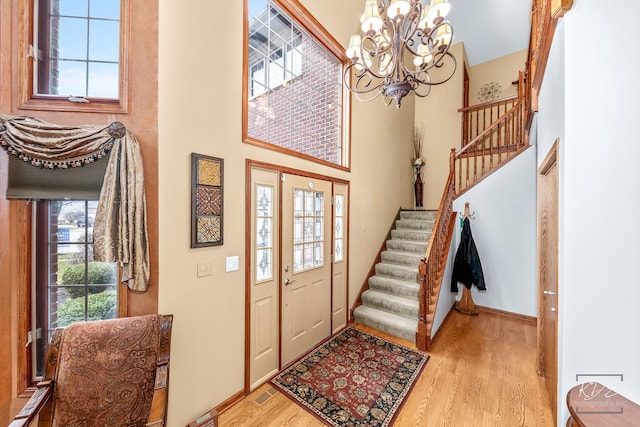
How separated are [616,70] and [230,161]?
2.41m

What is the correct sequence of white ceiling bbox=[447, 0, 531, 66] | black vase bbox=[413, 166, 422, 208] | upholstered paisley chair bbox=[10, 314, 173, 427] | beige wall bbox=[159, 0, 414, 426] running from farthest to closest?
black vase bbox=[413, 166, 422, 208], white ceiling bbox=[447, 0, 531, 66], beige wall bbox=[159, 0, 414, 426], upholstered paisley chair bbox=[10, 314, 173, 427]

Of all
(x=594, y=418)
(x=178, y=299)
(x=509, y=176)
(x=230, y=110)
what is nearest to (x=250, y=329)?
(x=178, y=299)

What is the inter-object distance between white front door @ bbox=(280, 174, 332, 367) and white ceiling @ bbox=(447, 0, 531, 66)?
13.0 feet

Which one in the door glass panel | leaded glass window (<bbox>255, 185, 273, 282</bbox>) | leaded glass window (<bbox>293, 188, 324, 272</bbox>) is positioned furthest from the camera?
the door glass panel

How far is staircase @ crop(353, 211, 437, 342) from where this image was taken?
3.26 m

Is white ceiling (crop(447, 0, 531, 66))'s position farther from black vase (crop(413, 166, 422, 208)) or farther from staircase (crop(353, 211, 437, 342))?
staircase (crop(353, 211, 437, 342))

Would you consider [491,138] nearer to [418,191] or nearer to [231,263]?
[418,191]

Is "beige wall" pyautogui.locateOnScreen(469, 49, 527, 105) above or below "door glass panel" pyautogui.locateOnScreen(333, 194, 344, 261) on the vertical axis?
above

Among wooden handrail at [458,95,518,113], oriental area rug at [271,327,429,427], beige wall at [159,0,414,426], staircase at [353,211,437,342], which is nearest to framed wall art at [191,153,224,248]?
beige wall at [159,0,414,426]

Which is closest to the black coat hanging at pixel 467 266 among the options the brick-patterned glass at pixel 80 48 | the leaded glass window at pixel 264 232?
the leaded glass window at pixel 264 232

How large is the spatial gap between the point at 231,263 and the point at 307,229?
3.45 feet

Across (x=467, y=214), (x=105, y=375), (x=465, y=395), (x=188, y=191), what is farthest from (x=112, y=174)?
(x=467, y=214)

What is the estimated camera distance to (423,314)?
3.00 metres

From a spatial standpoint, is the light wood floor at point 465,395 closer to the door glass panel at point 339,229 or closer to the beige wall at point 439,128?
the door glass panel at point 339,229
